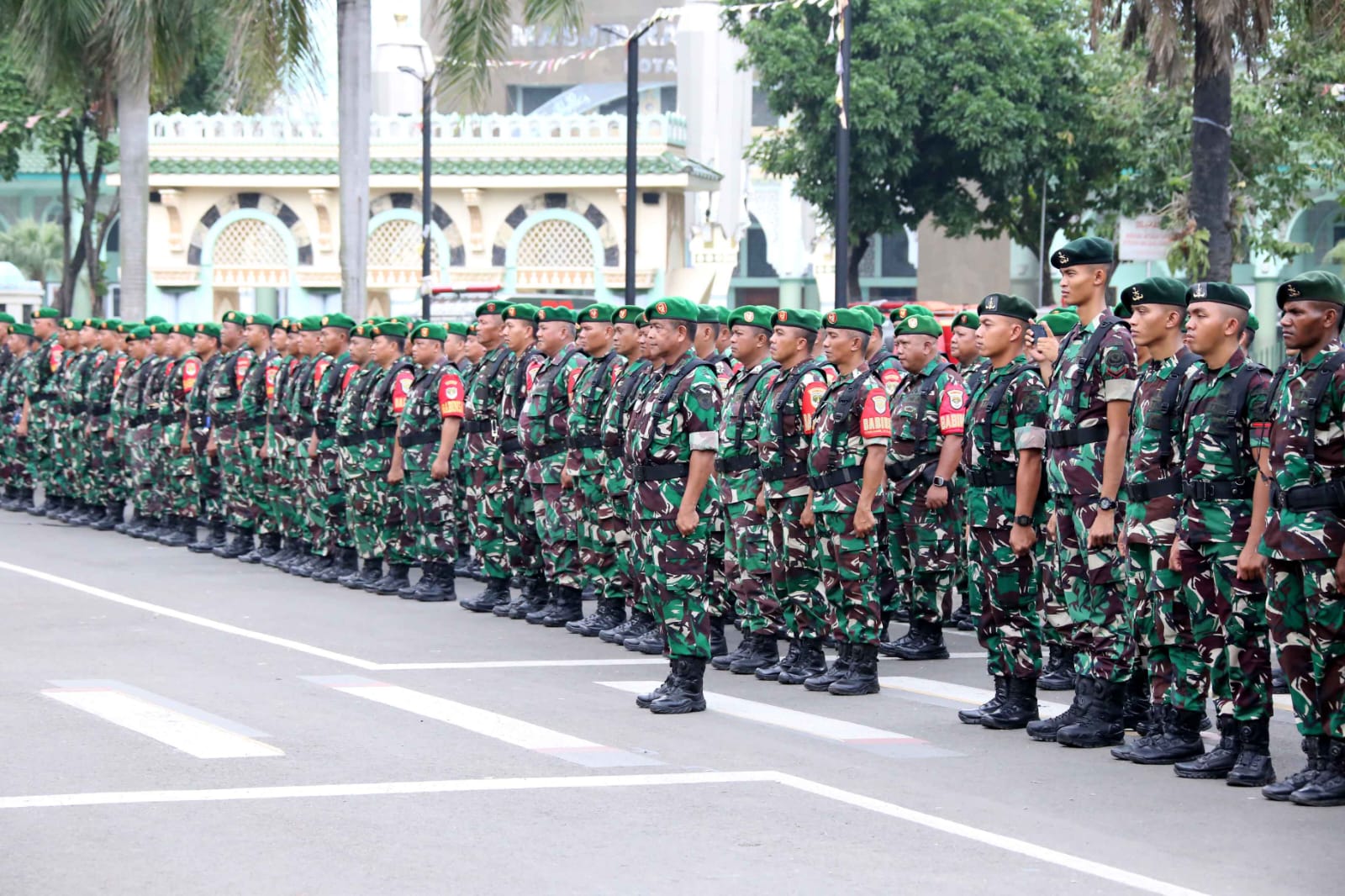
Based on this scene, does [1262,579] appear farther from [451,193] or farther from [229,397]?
[451,193]

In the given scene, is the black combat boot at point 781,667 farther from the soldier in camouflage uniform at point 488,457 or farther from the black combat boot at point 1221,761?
the soldier in camouflage uniform at point 488,457

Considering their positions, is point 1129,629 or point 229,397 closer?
point 1129,629

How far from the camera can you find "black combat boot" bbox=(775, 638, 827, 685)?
36.3ft

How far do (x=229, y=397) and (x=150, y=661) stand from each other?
22.3 feet

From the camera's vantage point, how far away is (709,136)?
162ft

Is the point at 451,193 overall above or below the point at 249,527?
above

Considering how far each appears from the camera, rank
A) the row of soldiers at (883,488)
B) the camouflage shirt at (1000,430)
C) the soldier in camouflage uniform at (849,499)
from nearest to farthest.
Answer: the row of soldiers at (883,488) → the camouflage shirt at (1000,430) → the soldier in camouflage uniform at (849,499)

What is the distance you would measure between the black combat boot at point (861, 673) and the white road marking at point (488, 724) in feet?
6.33

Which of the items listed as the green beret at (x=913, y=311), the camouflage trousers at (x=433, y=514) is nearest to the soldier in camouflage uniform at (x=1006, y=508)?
the green beret at (x=913, y=311)

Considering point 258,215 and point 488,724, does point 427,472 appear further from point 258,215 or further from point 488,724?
point 258,215

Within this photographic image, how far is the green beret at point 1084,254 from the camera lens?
30.7 ft

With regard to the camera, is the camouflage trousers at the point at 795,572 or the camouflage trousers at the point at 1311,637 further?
the camouflage trousers at the point at 795,572

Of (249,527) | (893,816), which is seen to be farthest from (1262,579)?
(249,527)

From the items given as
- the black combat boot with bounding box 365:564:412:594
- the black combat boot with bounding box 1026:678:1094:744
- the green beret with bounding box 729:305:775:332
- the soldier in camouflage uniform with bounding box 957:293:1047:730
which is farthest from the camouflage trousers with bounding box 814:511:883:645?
the black combat boot with bounding box 365:564:412:594
